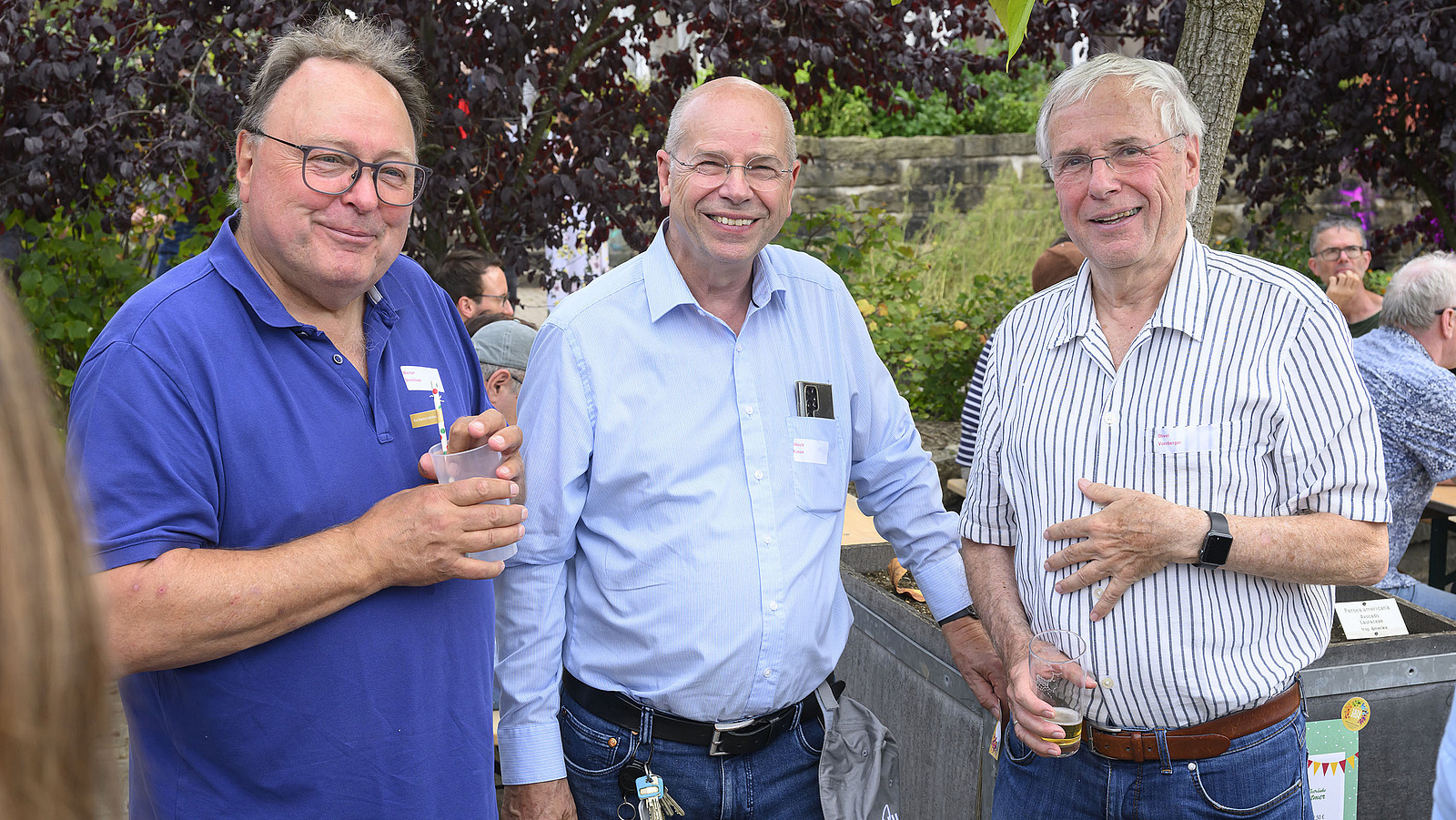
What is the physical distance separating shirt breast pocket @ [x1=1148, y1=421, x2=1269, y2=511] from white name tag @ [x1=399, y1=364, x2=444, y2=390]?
1321 millimetres

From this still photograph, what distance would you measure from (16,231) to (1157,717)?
16.7 feet

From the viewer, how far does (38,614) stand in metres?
0.50

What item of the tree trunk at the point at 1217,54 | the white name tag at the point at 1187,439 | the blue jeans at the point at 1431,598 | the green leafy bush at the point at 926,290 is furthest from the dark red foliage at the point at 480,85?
the blue jeans at the point at 1431,598

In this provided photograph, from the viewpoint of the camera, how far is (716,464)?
2.15 metres

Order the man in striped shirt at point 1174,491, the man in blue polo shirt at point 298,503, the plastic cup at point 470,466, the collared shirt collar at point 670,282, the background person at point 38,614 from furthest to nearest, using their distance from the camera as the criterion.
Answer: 1. the collared shirt collar at point 670,282
2. the man in striped shirt at point 1174,491
3. the plastic cup at point 470,466
4. the man in blue polo shirt at point 298,503
5. the background person at point 38,614

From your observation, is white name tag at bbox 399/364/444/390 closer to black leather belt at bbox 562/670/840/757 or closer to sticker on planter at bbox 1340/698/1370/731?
black leather belt at bbox 562/670/840/757

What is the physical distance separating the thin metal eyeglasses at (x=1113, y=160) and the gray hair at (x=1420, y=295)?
7.72ft

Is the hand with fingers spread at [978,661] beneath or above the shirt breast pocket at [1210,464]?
beneath

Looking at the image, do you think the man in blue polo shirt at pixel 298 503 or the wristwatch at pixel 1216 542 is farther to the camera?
the wristwatch at pixel 1216 542

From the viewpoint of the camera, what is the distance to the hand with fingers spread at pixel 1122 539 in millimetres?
1928

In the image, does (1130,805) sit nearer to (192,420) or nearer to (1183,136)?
(1183,136)

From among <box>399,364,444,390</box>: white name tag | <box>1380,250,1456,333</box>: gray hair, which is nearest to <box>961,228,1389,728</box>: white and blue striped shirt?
<box>399,364,444,390</box>: white name tag

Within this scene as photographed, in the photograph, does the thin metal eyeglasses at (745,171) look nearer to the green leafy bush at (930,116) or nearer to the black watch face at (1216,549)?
the black watch face at (1216,549)

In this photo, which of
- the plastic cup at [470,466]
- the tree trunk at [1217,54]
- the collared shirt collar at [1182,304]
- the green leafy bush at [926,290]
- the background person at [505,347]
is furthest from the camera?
the green leafy bush at [926,290]
